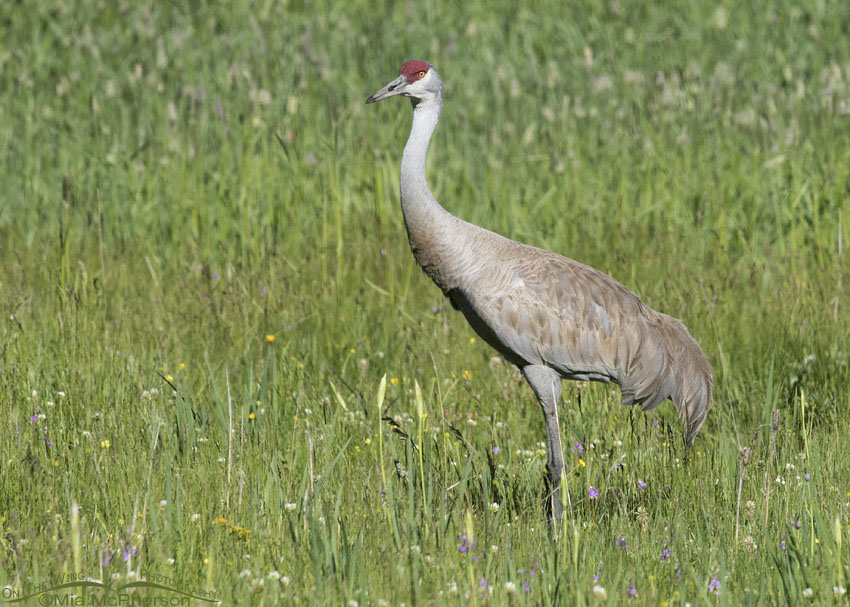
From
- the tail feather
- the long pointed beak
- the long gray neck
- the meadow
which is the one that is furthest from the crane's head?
the tail feather

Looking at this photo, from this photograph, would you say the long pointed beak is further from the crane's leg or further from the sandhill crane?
the crane's leg

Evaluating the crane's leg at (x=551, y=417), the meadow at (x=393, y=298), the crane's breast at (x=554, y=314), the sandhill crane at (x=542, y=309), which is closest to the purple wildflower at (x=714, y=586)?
the meadow at (x=393, y=298)

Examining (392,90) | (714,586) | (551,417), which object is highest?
(392,90)

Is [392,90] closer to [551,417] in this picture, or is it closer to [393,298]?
[393,298]

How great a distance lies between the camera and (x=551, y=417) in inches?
174

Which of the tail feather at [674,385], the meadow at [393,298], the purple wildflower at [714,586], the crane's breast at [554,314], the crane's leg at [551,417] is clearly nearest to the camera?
the purple wildflower at [714,586]

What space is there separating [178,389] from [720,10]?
7622 mm

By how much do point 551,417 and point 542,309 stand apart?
49 centimetres

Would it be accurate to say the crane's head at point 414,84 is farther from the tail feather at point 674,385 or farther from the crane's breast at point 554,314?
the tail feather at point 674,385

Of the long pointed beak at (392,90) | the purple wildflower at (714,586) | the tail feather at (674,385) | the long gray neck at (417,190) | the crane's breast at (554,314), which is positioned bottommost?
the purple wildflower at (714,586)

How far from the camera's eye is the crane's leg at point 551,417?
4.30 meters

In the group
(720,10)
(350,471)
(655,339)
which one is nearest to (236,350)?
(350,471)

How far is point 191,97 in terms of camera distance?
830 cm

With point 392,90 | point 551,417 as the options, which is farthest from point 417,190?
point 551,417
